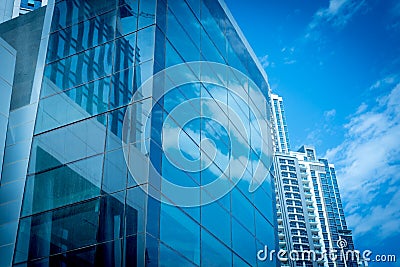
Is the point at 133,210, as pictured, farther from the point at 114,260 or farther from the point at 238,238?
the point at 238,238

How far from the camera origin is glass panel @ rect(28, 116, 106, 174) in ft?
67.3

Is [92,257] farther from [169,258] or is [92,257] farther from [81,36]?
[81,36]

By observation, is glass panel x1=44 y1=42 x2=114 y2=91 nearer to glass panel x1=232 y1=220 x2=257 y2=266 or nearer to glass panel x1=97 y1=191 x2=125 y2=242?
glass panel x1=97 y1=191 x2=125 y2=242

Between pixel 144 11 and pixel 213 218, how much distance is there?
10490 millimetres

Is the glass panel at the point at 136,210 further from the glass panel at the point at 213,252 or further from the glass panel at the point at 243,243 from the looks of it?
the glass panel at the point at 243,243

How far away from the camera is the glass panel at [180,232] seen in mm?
18281

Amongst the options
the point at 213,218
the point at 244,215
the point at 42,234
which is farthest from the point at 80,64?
the point at 244,215

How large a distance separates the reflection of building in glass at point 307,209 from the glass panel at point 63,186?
11618 centimetres

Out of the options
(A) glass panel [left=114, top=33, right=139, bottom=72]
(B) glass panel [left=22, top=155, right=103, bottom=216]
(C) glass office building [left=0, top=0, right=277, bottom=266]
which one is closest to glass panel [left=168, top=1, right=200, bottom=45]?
(C) glass office building [left=0, top=0, right=277, bottom=266]

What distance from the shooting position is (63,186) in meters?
20.3

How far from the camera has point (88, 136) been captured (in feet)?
68.3
